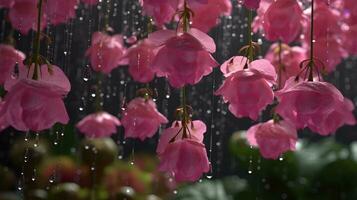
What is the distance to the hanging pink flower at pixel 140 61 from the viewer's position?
2.89 ft

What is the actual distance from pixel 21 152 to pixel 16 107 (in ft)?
3.48

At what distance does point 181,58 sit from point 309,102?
0.15m

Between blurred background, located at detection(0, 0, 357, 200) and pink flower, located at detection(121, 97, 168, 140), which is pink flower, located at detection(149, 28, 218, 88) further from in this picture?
blurred background, located at detection(0, 0, 357, 200)

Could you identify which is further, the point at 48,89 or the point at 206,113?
the point at 206,113

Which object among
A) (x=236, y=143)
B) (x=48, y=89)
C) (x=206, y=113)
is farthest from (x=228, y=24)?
(x=48, y=89)

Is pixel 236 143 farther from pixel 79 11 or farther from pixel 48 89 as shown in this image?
pixel 48 89

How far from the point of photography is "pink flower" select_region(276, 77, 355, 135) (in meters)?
0.68

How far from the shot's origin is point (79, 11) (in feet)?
6.10

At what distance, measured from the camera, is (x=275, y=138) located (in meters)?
0.82

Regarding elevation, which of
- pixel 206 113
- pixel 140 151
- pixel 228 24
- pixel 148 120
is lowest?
pixel 140 151

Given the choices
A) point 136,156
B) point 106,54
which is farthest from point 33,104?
point 136,156

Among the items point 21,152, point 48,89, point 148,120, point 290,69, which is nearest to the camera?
point 48,89

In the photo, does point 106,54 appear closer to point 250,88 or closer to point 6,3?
point 6,3

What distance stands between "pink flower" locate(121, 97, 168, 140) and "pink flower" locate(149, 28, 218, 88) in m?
0.19
